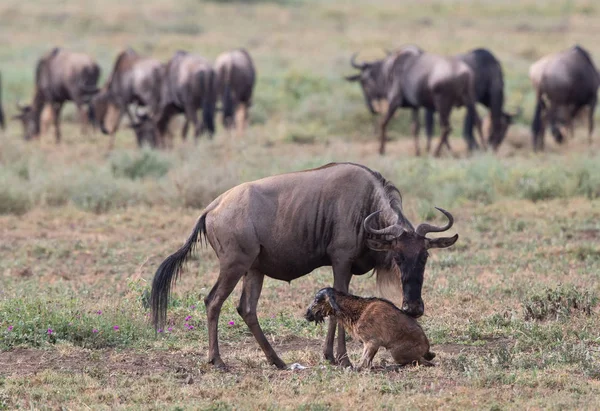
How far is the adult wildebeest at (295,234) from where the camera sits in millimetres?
6742

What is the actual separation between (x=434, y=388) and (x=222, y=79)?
48.5 ft

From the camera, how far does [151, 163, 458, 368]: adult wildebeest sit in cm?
674

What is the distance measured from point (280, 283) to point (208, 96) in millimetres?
9626

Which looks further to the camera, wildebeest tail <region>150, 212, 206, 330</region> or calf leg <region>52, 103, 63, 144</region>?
calf leg <region>52, 103, 63, 144</region>

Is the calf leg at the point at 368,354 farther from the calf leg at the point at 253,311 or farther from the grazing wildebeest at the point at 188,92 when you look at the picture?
the grazing wildebeest at the point at 188,92

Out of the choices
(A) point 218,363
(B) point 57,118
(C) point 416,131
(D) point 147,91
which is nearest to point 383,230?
(A) point 218,363

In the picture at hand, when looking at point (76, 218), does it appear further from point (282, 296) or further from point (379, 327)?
point (379, 327)

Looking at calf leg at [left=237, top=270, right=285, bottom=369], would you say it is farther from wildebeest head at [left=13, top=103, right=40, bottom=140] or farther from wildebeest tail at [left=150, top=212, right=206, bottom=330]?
wildebeest head at [left=13, top=103, right=40, bottom=140]

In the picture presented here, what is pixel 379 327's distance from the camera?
6414 mm

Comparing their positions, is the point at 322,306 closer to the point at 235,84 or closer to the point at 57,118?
the point at 235,84

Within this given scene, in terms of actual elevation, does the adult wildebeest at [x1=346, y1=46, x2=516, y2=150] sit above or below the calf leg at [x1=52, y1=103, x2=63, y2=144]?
above

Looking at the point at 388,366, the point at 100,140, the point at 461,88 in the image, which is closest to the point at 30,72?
the point at 100,140

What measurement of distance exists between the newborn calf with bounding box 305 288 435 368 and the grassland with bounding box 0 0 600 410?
5.5 inches

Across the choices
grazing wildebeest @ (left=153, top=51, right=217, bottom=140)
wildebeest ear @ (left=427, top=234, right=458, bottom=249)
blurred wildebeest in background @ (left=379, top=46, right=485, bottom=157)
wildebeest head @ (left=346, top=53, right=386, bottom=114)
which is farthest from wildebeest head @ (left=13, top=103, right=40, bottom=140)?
wildebeest ear @ (left=427, top=234, right=458, bottom=249)
